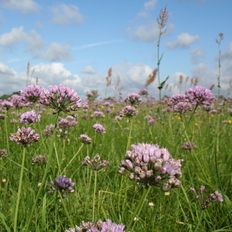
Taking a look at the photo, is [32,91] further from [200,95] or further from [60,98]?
[200,95]

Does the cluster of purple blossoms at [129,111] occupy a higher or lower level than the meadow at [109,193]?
higher

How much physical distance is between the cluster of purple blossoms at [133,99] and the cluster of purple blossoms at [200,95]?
0.87 m

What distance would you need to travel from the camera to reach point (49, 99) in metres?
2.17

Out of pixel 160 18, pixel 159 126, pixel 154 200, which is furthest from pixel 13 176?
pixel 159 126

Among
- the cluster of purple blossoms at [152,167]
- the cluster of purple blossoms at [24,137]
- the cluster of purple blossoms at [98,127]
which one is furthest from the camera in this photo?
the cluster of purple blossoms at [98,127]

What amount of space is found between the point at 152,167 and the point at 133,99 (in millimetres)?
2732

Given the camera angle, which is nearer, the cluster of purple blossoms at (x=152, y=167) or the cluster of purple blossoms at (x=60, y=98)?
the cluster of purple blossoms at (x=152, y=167)

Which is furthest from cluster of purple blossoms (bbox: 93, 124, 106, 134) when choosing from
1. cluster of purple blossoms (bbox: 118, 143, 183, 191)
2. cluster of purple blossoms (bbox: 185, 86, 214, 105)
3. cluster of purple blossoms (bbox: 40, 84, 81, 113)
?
cluster of purple blossoms (bbox: 118, 143, 183, 191)

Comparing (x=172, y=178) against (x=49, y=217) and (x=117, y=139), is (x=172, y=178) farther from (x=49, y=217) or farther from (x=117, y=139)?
(x=117, y=139)

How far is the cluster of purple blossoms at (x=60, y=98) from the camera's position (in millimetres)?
2186

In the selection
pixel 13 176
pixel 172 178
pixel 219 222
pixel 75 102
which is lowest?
pixel 219 222

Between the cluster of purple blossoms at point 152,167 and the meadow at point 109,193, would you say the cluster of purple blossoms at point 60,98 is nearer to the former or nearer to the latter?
the meadow at point 109,193

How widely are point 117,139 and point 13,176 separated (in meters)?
2.81

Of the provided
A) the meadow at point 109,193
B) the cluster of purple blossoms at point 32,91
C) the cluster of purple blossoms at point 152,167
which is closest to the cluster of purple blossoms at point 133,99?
the meadow at point 109,193
